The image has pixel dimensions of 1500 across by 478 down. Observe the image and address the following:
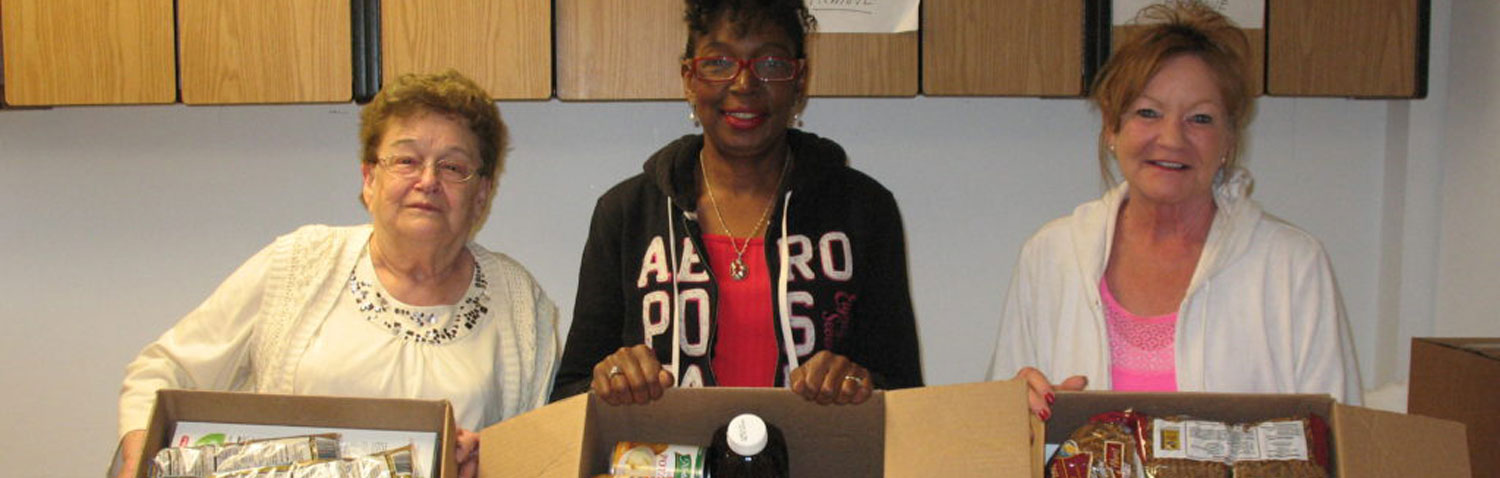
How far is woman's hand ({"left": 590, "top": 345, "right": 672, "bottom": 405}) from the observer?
1.27 meters

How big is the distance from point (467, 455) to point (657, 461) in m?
0.25

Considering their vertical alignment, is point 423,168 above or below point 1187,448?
above

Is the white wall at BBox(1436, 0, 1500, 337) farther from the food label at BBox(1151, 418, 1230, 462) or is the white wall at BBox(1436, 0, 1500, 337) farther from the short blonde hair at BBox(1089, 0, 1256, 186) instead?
the food label at BBox(1151, 418, 1230, 462)

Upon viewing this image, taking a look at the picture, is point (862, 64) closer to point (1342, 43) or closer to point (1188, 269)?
point (1188, 269)

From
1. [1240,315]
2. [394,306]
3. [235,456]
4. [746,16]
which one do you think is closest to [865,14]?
[746,16]

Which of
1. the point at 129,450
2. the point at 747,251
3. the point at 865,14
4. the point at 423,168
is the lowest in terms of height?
the point at 129,450

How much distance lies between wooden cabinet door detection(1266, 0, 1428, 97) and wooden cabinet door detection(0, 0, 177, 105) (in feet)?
6.77

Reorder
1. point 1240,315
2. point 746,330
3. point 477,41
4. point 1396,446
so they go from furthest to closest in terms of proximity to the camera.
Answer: point 477,41 < point 746,330 < point 1240,315 < point 1396,446

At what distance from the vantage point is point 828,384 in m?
1.25

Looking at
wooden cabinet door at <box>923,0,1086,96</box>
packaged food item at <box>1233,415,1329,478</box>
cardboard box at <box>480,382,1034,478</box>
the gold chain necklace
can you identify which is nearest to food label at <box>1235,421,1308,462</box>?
packaged food item at <box>1233,415,1329,478</box>

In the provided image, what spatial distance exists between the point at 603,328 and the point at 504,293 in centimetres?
15

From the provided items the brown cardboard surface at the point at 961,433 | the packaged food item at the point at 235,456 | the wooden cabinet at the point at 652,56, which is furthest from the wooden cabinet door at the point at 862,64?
the packaged food item at the point at 235,456

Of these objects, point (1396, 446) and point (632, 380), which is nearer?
point (1396, 446)

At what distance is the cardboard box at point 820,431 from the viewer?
117 centimetres
